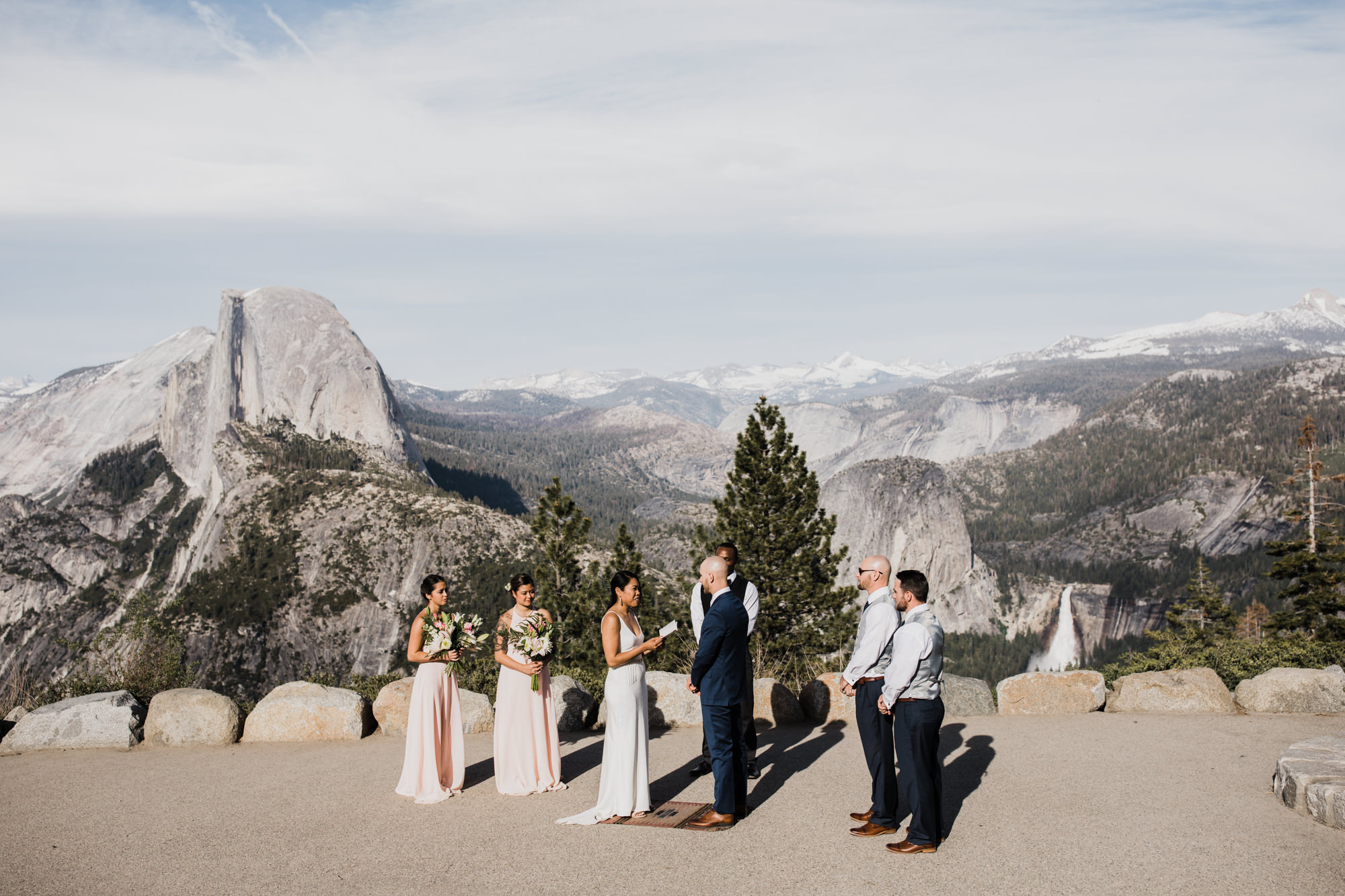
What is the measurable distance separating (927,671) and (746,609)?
2.49m

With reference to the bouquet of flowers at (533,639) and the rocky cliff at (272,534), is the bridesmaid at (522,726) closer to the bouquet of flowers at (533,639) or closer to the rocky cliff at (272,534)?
the bouquet of flowers at (533,639)

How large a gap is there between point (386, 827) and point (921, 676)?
20.0 ft

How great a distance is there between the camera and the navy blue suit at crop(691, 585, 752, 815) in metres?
9.07

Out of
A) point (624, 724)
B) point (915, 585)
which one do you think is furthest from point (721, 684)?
point (915, 585)

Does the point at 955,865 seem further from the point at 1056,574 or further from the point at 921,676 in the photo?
the point at 1056,574

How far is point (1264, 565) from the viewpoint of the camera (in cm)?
14400

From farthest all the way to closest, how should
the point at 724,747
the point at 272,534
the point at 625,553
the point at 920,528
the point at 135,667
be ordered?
the point at 920,528 → the point at 272,534 → the point at 625,553 → the point at 135,667 → the point at 724,747

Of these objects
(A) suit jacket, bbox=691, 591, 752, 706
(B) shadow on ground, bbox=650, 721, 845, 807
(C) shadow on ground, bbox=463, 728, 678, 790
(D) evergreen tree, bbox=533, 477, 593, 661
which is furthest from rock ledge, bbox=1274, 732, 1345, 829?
(D) evergreen tree, bbox=533, 477, 593, 661

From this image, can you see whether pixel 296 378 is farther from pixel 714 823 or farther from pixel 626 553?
pixel 714 823

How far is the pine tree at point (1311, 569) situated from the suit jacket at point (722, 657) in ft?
120

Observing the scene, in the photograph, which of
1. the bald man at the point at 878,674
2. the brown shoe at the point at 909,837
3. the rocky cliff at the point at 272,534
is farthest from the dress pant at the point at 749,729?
the rocky cliff at the point at 272,534

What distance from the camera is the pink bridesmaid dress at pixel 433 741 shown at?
34.6ft

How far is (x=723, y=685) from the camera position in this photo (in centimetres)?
913

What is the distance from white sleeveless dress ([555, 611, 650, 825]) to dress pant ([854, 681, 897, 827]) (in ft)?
7.88
